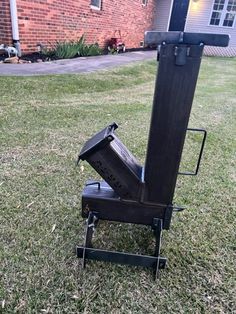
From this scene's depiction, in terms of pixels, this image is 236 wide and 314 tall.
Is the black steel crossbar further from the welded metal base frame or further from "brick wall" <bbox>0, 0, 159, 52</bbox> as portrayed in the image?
"brick wall" <bbox>0, 0, 159, 52</bbox>

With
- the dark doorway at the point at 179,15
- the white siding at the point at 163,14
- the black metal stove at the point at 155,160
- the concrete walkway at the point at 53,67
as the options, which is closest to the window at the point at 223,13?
the dark doorway at the point at 179,15

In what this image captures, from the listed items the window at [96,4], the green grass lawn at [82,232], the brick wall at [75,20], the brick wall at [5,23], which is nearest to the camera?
the green grass lawn at [82,232]

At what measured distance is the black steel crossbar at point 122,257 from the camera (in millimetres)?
1298

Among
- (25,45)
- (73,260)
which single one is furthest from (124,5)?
(73,260)

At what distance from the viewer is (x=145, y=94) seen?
466 centimetres

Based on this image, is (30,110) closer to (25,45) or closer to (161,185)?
(161,185)

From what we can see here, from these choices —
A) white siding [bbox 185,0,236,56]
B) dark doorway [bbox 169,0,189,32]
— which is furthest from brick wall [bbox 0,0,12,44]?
dark doorway [bbox 169,0,189,32]

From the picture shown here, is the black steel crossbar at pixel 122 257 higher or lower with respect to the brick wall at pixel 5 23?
lower

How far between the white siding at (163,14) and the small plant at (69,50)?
700 cm

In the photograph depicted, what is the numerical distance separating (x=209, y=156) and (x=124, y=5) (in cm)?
877

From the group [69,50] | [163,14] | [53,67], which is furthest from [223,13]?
[53,67]

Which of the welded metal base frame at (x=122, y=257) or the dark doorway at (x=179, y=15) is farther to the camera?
the dark doorway at (x=179, y=15)

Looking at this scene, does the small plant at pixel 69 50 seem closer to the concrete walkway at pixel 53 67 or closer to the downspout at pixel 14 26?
the concrete walkway at pixel 53 67

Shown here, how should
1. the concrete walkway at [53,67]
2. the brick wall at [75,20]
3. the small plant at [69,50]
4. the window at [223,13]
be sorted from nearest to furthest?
1. the concrete walkway at [53,67]
2. the brick wall at [75,20]
3. the small plant at [69,50]
4. the window at [223,13]
